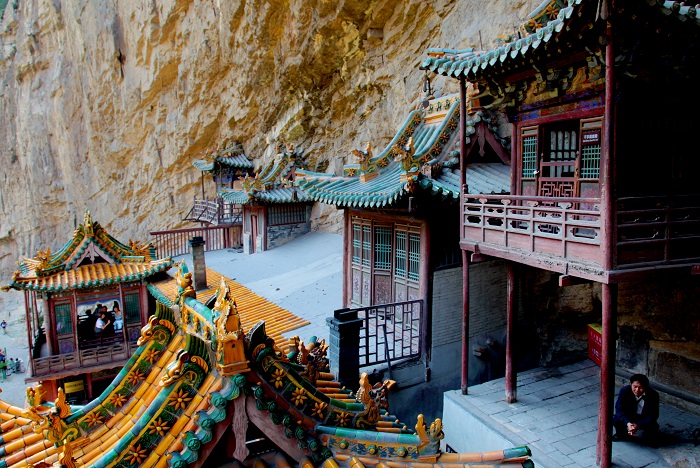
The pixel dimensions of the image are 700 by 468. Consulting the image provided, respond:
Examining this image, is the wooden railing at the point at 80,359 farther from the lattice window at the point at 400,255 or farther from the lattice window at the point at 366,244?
the lattice window at the point at 400,255

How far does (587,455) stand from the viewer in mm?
6438

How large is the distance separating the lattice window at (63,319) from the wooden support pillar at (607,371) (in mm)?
11392

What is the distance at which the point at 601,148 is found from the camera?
6922mm

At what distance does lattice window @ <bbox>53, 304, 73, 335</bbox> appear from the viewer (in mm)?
11523

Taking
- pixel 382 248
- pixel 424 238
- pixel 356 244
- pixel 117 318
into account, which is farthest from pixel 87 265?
pixel 424 238

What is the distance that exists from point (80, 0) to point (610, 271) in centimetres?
3500

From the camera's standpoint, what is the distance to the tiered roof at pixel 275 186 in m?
21.2

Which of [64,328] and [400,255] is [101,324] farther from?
[400,255]

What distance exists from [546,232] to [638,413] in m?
2.92

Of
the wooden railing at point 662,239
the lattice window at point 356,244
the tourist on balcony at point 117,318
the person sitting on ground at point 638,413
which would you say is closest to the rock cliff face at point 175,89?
the lattice window at point 356,244

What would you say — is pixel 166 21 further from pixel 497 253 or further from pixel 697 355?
pixel 697 355

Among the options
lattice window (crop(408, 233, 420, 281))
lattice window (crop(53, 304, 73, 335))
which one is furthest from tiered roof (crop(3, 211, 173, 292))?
lattice window (crop(408, 233, 420, 281))

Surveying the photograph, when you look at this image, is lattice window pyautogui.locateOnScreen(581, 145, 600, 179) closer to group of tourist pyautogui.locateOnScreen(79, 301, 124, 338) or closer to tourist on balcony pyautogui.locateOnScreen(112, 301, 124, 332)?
group of tourist pyautogui.locateOnScreen(79, 301, 124, 338)

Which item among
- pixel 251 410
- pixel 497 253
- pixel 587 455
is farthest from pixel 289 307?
pixel 251 410
